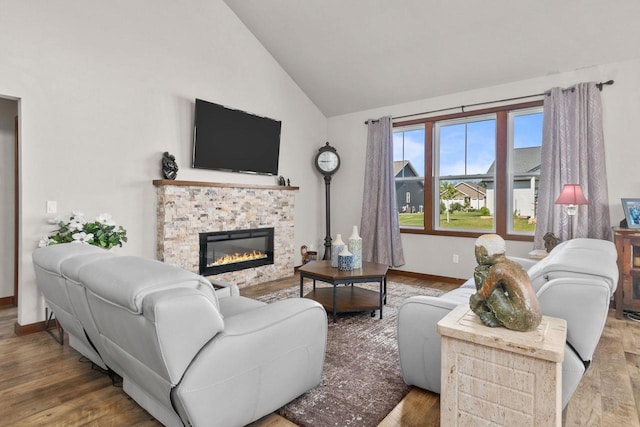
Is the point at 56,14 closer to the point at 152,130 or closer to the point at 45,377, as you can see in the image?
the point at 152,130

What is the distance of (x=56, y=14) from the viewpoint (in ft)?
10.2

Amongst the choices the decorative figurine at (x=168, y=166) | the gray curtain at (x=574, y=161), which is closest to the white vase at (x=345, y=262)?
the decorative figurine at (x=168, y=166)

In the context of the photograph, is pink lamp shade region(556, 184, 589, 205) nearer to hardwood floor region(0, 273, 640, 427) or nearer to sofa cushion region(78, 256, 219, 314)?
hardwood floor region(0, 273, 640, 427)

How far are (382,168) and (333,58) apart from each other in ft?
5.42

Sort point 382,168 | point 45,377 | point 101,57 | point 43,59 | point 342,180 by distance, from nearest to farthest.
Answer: point 45,377
point 43,59
point 101,57
point 382,168
point 342,180

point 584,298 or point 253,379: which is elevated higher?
point 584,298

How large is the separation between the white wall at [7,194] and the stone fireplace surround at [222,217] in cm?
140

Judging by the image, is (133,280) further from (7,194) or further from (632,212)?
(632,212)

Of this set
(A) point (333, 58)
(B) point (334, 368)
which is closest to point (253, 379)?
(B) point (334, 368)

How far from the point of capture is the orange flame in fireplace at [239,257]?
4.44 m

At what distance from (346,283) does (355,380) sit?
1.09 metres

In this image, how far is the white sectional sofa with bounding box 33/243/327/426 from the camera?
1.30m

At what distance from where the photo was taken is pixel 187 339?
1313 millimetres

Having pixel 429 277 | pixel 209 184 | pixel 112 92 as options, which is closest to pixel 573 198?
pixel 429 277
